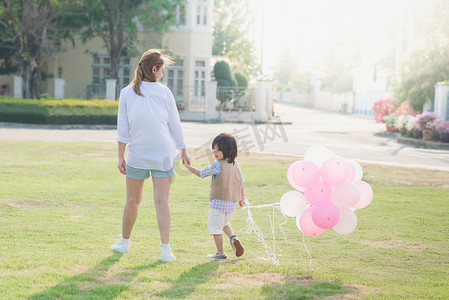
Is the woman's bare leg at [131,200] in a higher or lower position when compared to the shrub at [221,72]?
lower

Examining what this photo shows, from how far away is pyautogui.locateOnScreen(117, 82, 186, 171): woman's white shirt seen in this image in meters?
5.54

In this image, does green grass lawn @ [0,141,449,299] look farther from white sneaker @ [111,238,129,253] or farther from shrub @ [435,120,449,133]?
shrub @ [435,120,449,133]

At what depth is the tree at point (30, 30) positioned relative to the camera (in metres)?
30.2

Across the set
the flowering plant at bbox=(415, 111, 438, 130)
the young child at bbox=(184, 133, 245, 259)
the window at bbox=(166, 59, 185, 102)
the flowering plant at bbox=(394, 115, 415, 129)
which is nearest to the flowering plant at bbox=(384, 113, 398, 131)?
the flowering plant at bbox=(394, 115, 415, 129)

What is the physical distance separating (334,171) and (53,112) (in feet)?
73.7

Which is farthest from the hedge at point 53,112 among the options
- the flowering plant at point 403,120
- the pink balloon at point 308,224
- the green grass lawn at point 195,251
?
A: the pink balloon at point 308,224

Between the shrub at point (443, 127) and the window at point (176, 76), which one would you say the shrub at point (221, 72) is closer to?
the window at point (176, 76)

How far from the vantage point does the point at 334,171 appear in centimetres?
553

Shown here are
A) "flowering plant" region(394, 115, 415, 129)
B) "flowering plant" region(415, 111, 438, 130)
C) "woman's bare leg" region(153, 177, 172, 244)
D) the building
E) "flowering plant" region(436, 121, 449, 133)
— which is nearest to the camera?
"woman's bare leg" region(153, 177, 172, 244)

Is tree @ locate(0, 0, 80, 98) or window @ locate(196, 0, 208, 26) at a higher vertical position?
window @ locate(196, 0, 208, 26)

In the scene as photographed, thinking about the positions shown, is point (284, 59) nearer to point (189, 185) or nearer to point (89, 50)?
point (89, 50)

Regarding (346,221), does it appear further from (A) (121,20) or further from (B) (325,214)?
(A) (121,20)

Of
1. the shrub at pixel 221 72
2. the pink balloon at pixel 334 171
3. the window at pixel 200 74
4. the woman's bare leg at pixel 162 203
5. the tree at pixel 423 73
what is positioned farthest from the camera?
the window at pixel 200 74

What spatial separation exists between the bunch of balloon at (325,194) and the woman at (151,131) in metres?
1.08
